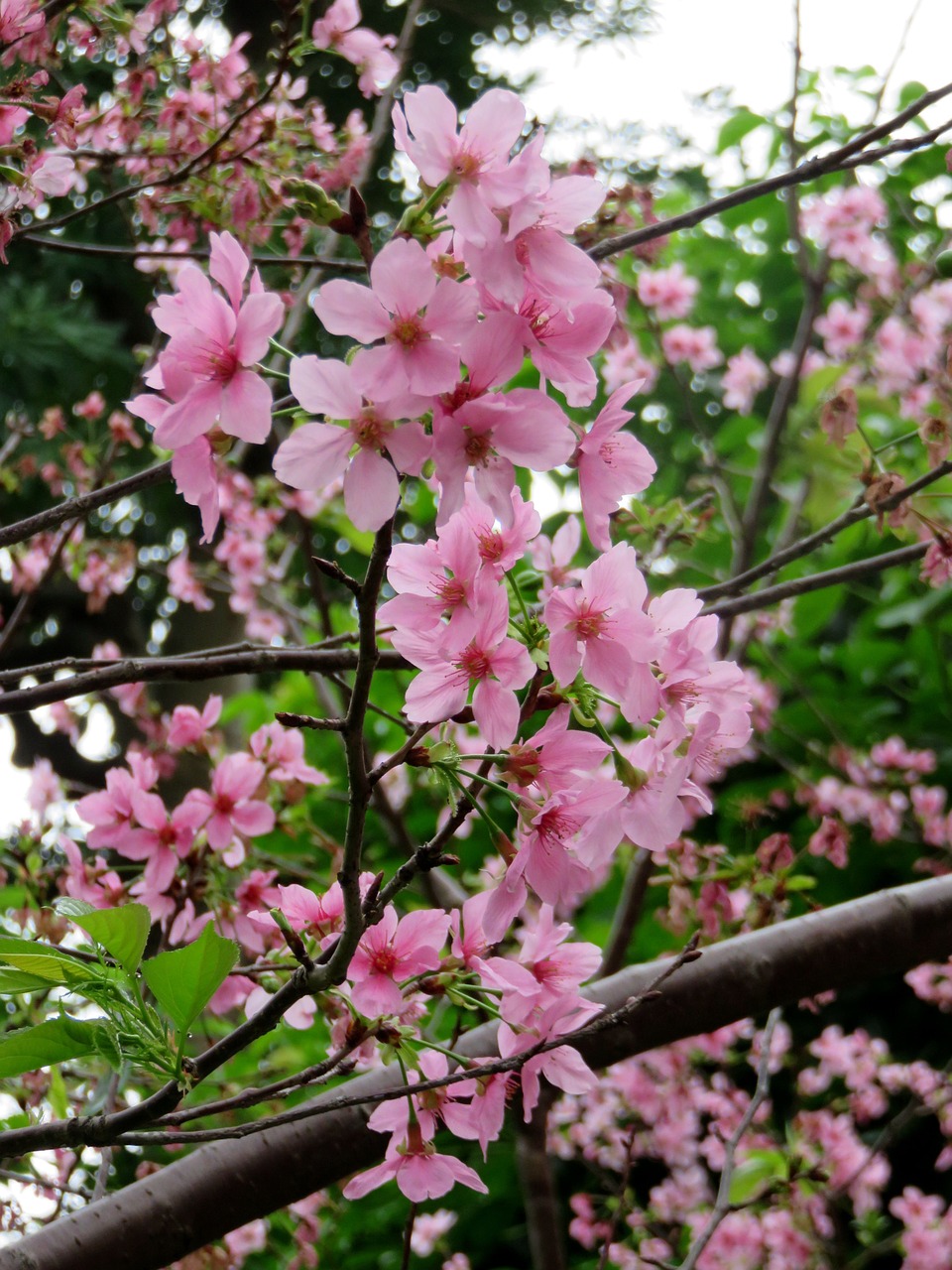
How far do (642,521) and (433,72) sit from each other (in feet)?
14.3

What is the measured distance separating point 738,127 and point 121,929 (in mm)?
3329

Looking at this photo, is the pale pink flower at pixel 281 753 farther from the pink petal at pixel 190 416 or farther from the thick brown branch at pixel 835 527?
the pink petal at pixel 190 416

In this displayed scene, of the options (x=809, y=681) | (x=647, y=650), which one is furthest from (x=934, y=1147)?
(x=647, y=650)

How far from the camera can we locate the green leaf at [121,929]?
68cm

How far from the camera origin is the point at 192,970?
2.31ft

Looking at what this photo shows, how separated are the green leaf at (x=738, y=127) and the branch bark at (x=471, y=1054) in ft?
8.73

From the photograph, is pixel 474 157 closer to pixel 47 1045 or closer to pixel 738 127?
pixel 47 1045

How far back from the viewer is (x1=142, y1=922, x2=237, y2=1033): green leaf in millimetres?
694

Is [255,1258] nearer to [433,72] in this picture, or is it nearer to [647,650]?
[647,650]

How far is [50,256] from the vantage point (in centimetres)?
489

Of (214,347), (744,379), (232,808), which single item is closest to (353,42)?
(232,808)

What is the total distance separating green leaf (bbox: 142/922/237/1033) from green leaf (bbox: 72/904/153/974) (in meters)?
0.01

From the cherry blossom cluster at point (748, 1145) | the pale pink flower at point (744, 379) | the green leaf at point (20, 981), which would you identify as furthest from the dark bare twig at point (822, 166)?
the pale pink flower at point (744, 379)

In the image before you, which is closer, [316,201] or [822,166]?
[316,201]
